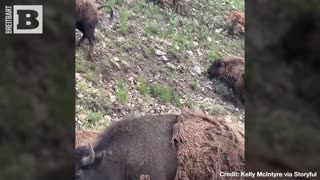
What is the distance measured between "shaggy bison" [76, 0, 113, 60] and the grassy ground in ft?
0.16

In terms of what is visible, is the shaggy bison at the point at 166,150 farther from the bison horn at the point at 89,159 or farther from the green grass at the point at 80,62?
the green grass at the point at 80,62

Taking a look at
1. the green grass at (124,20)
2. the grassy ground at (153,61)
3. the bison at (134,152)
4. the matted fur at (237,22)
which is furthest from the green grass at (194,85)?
the green grass at (124,20)

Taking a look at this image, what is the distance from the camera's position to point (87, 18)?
5.01 meters

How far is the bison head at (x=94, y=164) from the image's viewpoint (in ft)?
16.4

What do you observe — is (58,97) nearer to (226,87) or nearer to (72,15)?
(72,15)

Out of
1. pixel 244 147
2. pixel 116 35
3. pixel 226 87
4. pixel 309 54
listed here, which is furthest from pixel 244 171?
pixel 116 35

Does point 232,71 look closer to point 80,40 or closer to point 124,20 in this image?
point 124,20

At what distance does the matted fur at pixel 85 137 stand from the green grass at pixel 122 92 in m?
0.30

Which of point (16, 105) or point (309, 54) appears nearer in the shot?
point (16, 105)

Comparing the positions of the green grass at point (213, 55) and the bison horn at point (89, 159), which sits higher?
the green grass at point (213, 55)

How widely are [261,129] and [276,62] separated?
532 mm

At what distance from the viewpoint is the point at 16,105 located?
489cm

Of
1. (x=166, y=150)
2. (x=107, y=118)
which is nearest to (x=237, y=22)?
(x=166, y=150)

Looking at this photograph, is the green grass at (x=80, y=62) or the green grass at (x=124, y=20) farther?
the green grass at (x=124, y=20)
